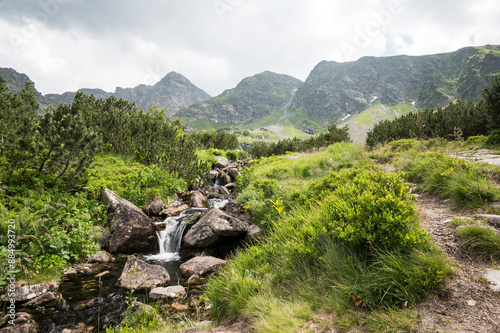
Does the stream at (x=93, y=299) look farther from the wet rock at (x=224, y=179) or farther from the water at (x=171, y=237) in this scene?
the wet rock at (x=224, y=179)

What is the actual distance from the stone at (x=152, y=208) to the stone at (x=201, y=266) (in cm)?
471

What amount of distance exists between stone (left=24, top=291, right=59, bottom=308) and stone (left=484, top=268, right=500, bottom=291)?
27.8ft

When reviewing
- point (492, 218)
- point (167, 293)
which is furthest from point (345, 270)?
point (167, 293)

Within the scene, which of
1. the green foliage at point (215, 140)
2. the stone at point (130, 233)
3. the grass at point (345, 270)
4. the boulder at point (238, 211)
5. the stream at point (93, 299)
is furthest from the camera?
the green foliage at point (215, 140)

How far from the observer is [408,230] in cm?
333

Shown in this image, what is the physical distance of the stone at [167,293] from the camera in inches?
228

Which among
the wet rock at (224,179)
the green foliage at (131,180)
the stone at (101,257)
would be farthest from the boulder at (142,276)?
the wet rock at (224,179)

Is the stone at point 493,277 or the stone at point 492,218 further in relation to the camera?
the stone at point 492,218

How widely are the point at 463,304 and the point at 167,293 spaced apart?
6039 mm

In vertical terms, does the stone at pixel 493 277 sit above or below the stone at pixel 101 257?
above

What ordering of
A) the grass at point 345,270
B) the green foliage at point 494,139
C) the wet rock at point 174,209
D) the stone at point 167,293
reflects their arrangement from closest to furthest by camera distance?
the grass at point 345,270 < the stone at point 167,293 < the green foliage at point 494,139 < the wet rock at point 174,209

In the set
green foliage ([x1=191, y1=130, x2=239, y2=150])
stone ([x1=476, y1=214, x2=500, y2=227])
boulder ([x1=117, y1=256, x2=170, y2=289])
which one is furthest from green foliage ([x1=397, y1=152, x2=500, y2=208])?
green foliage ([x1=191, y1=130, x2=239, y2=150])

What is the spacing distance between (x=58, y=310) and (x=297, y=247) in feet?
19.5

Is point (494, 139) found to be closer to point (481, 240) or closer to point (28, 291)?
point (481, 240)
